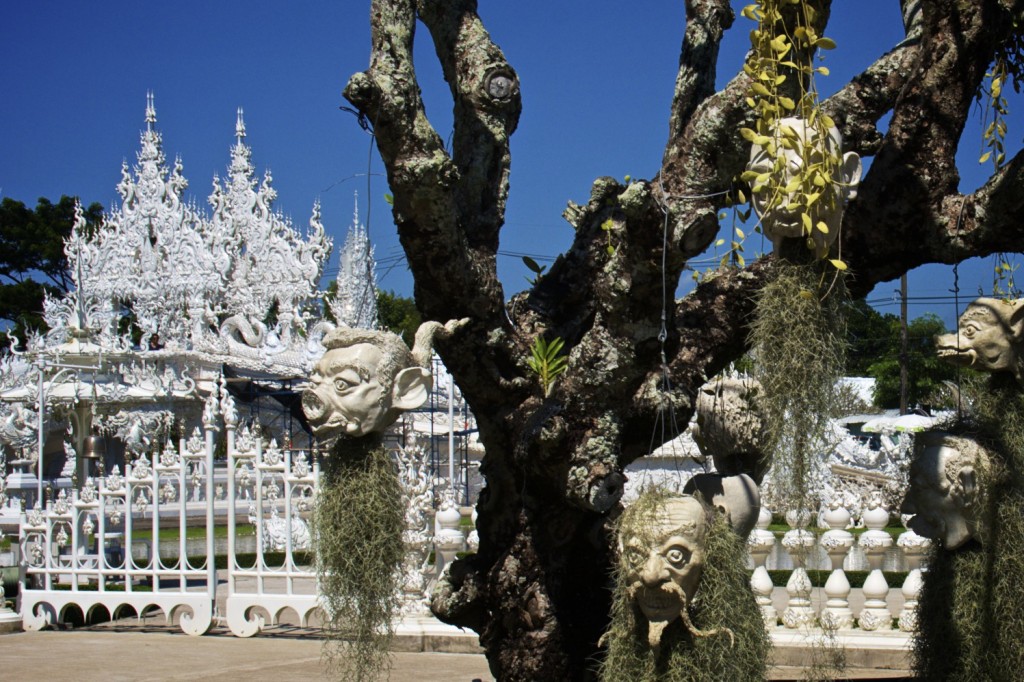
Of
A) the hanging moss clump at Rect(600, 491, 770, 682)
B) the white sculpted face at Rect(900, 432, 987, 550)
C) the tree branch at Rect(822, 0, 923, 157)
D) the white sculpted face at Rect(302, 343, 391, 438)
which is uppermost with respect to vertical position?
the tree branch at Rect(822, 0, 923, 157)

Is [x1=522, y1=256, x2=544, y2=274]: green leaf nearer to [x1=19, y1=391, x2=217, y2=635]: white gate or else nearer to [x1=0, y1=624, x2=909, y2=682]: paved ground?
[x1=0, y1=624, x2=909, y2=682]: paved ground

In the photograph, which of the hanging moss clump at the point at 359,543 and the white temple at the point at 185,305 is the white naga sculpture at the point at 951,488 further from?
the white temple at the point at 185,305

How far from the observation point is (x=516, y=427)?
4461mm

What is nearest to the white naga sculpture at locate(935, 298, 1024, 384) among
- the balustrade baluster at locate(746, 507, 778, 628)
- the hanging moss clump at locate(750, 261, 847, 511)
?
the hanging moss clump at locate(750, 261, 847, 511)

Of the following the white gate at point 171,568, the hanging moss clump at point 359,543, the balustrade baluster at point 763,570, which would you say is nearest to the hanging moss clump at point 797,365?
the hanging moss clump at point 359,543

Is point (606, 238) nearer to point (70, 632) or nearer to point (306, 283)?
point (70, 632)

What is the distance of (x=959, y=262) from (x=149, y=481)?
23.6 feet

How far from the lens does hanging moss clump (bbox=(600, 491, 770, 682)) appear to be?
11.2ft

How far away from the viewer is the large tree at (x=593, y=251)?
3980 millimetres

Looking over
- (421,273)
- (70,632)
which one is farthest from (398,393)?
(70,632)

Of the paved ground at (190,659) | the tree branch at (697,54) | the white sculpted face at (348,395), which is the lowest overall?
the paved ground at (190,659)

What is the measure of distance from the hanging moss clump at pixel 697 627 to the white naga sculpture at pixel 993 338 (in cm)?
138

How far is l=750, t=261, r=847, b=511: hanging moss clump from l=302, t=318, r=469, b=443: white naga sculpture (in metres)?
1.22

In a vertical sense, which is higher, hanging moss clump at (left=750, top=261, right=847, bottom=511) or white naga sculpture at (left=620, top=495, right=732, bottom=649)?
hanging moss clump at (left=750, top=261, right=847, bottom=511)
